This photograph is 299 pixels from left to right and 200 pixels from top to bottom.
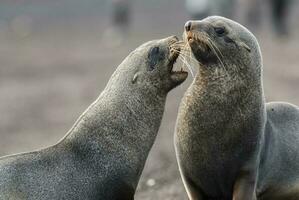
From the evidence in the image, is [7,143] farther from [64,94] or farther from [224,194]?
[224,194]

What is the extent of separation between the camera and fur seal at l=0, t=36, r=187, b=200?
26.1ft

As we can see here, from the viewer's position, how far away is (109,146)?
8352 mm

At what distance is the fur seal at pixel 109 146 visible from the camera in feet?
26.1

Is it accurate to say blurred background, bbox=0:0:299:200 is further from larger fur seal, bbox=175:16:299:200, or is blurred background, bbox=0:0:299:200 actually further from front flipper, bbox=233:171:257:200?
front flipper, bbox=233:171:257:200

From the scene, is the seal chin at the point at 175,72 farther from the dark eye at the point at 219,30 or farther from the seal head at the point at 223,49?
the dark eye at the point at 219,30

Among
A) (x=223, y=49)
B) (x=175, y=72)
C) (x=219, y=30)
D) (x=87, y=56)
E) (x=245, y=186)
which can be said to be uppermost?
(x=219, y=30)

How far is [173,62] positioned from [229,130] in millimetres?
978

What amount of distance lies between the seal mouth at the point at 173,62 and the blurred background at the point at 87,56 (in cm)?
163

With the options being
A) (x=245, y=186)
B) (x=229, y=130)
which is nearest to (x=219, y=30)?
(x=229, y=130)

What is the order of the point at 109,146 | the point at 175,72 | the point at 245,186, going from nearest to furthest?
the point at 245,186
the point at 109,146
the point at 175,72

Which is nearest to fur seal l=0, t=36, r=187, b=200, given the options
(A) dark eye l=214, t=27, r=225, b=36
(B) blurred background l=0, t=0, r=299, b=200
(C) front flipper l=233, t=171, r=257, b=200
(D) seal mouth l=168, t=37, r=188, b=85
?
(D) seal mouth l=168, t=37, r=188, b=85

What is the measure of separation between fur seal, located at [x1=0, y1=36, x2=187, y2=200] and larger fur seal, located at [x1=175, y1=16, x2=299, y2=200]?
358 millimetres

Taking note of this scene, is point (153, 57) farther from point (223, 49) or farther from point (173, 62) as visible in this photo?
point (223, 49)

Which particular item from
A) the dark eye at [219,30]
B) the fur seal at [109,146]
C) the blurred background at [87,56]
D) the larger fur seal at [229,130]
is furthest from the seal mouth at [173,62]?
the blurred background at [87,56]
